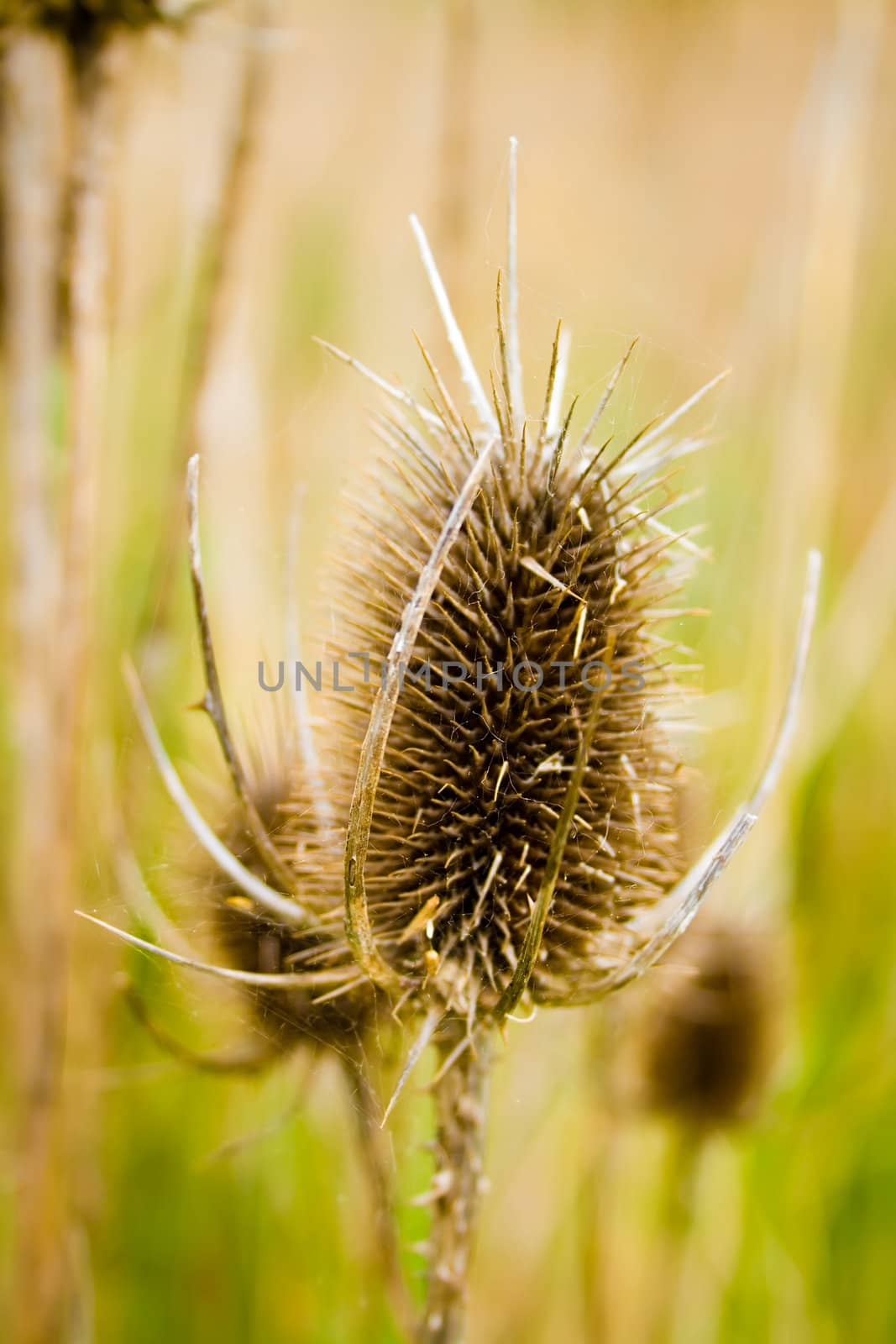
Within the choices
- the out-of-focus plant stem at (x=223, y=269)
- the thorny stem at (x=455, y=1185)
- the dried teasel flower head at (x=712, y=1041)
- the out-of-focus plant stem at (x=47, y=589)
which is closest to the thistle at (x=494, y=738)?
the thorny stem at (x=455, y=1185)

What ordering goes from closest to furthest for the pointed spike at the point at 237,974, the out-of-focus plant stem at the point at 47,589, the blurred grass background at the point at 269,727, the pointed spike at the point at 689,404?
the pointed spike at the point at 237,974
the pointed spike at the point at 689,404
the out-of-focus plant stem at the point at 47,589
the blurred grass background at the point at 269,727

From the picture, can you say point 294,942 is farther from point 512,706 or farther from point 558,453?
point 558,453

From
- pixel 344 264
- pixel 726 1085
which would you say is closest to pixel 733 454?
pixel 344 264

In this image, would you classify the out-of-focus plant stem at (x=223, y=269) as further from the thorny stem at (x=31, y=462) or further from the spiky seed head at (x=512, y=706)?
the spiky seed head at (x=512, y=706)

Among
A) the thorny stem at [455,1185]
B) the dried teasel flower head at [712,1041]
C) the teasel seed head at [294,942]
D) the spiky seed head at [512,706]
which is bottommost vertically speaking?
the dried teasel flower head at [712,1041]

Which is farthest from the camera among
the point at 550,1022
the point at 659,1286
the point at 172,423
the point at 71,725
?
the point at 172,423

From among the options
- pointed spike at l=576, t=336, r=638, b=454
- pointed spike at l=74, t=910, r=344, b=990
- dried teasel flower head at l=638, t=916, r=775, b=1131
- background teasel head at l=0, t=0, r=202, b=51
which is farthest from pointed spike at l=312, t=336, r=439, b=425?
dried teasel flower head at l=638, t=916, r=775, b=1131

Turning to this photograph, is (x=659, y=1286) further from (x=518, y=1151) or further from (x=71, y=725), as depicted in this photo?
(x=71, y=725)
